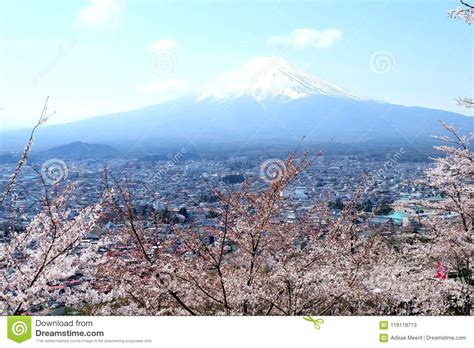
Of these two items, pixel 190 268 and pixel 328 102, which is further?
pixel 328 102

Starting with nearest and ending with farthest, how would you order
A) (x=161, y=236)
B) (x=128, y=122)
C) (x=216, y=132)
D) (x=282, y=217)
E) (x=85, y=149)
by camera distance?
(x=161, y=236)
(x=282, y=217)
(x=85, y=149)
(x=128, y=122)
(x=216, y=132)

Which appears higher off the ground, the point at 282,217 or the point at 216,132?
the point at 216,132

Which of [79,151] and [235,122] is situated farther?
[235,122]

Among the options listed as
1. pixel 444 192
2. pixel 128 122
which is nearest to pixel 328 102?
pixel 128 122

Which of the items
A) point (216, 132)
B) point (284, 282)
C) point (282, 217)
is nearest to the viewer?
point (284, 282)

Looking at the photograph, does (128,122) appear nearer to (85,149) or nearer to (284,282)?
(85,149)

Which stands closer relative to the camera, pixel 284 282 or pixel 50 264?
pixel 50 264

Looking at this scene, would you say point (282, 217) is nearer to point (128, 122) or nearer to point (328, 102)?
point (128, 122)
